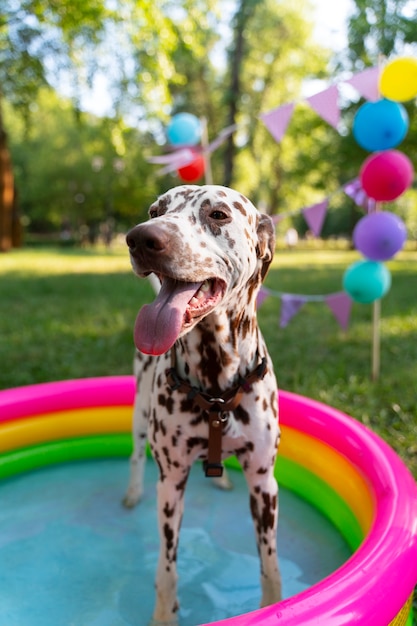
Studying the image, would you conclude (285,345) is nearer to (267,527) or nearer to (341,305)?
(341,305)

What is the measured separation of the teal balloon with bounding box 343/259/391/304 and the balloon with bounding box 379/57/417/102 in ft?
4.75

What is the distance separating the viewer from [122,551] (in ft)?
10.2

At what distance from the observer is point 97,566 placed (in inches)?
118

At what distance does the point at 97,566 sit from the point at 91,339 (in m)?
4.18

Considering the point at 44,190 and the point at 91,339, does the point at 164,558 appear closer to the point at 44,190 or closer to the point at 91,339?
the point at 91,339

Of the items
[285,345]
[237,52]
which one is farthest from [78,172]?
[285,345]

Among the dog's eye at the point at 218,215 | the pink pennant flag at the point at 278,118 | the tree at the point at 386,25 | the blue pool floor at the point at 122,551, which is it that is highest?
the tree at the point at 386,25

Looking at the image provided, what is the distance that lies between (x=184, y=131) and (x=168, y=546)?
4.81 meters

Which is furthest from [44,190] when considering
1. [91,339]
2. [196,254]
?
[196,254]

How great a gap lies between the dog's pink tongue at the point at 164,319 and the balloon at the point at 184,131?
4.58m

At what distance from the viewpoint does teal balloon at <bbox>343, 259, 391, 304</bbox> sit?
15.2 ft

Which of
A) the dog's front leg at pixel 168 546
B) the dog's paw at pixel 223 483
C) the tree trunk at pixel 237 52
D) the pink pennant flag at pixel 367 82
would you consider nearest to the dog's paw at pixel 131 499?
the dog's paw at pixel 223 483

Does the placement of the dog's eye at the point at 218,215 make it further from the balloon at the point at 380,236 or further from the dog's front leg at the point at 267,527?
the balloon at the point at 380,236

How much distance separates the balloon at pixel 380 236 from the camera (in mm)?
4426
